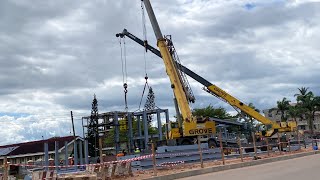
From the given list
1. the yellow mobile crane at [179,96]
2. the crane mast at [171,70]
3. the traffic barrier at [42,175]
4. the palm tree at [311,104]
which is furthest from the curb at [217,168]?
the palm tree at [311,104]

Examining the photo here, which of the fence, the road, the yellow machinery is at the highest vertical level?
the yellow machinery

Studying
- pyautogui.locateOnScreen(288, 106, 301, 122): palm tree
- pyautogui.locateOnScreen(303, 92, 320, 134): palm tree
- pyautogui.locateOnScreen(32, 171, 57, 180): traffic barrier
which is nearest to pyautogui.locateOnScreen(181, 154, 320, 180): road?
pyautogui.locateOnScreen(32, 171, 57, 180): traffic barrier

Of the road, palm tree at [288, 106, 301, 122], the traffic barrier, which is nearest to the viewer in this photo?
the traffic barrier

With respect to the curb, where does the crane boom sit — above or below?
above

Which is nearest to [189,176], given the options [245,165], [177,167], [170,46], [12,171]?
[177,167]

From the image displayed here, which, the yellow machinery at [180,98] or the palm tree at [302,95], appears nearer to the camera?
the yellow machinery at [180,98]

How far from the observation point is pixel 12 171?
24.8m

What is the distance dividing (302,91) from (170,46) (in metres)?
65.2

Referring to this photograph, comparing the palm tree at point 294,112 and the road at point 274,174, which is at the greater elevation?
the palm tree at point 294,112

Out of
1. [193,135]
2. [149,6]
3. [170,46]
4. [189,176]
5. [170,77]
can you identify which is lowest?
[189,176]

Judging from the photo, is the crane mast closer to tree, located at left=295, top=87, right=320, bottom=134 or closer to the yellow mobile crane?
the yellow mobile crane

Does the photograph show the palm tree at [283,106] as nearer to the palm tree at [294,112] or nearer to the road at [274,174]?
the palm tree at [294,112]

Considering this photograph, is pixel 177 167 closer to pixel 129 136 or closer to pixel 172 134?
pixel 172 134

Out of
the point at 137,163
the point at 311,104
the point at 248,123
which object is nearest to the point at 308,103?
the point at 311,104
